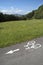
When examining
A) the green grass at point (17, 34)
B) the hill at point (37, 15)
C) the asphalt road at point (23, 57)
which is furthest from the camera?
the hill at point (37, 15)

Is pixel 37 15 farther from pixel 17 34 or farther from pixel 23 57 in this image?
pixel 23 57

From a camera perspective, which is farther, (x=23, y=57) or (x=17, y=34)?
(x=17, y=34)

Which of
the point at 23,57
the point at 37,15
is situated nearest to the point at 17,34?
the point at 23,57

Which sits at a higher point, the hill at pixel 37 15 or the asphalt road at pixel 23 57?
the asphalt road at pixel 23 57

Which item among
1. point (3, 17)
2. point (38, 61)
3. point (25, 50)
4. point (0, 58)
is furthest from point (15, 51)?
point (3, 17)

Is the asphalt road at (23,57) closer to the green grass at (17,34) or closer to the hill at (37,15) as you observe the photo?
the green grass at (17,34)

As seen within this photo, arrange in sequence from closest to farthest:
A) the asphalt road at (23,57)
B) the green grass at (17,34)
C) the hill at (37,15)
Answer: the asphalt road at (23,57) < the green grass at (17,34) < the hill at (37,15)

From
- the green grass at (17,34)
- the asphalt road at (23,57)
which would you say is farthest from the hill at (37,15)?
the asphalt road at (23,57)

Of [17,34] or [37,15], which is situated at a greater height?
[17,34]

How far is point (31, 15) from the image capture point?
7525 centimetres

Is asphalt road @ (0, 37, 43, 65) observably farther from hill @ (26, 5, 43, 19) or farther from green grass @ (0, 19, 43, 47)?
hill @ (26, 5, 43, 19)

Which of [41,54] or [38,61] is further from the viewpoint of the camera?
[41,54]

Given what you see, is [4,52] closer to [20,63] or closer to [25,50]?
[25,50]

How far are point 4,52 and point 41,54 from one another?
6.24 ft
